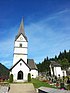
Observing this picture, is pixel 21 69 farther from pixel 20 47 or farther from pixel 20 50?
pixel 20 47

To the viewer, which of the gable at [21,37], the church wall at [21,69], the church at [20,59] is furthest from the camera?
the gable at [21,37]

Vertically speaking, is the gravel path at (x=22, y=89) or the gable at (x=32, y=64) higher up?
the gable at (x=32, y=64)

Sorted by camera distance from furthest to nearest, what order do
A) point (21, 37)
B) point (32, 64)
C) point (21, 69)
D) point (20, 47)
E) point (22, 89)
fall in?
point (32, 64), point (21, 37), point (20, 47), point (21, 69), point (22, 89)

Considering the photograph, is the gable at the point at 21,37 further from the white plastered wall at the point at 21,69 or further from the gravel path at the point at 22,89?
the gravel path at the point at 22,89

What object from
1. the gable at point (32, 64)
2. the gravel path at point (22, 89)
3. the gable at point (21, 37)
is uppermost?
the gable at point (21, 37)

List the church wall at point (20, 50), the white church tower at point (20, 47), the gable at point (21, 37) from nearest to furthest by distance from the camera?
the white church tower at point (20, 47), the church wall at point (20, 50), the gable at point (21, 37)

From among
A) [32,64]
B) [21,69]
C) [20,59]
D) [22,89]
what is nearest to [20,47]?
[20,59]

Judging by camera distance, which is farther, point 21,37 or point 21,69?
point 21,37

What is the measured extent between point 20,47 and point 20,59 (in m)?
5.64

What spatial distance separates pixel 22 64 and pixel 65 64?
136 feet

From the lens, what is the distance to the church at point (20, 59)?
38.3m

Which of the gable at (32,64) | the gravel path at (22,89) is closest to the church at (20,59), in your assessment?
the gable at (32,64)

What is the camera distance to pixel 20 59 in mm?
38719

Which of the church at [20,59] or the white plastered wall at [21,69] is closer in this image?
the white plastered wall at [21,69]
